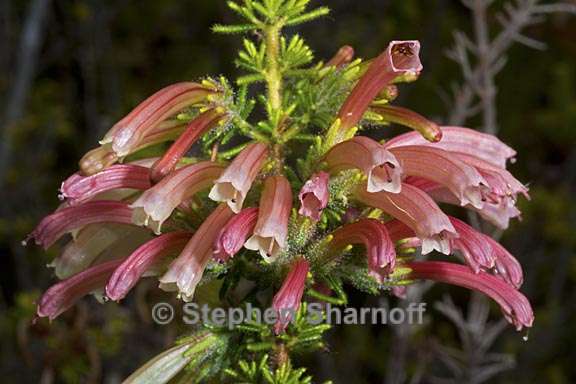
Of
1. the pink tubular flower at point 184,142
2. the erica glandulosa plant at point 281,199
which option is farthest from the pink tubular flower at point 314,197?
the pink tubular flower at point 184,142

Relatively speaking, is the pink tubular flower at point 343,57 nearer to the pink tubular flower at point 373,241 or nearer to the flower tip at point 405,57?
the flower tip at point 405,57

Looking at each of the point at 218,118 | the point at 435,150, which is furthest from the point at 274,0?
the point at 435,150

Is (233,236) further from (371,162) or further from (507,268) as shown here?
(507,268)
